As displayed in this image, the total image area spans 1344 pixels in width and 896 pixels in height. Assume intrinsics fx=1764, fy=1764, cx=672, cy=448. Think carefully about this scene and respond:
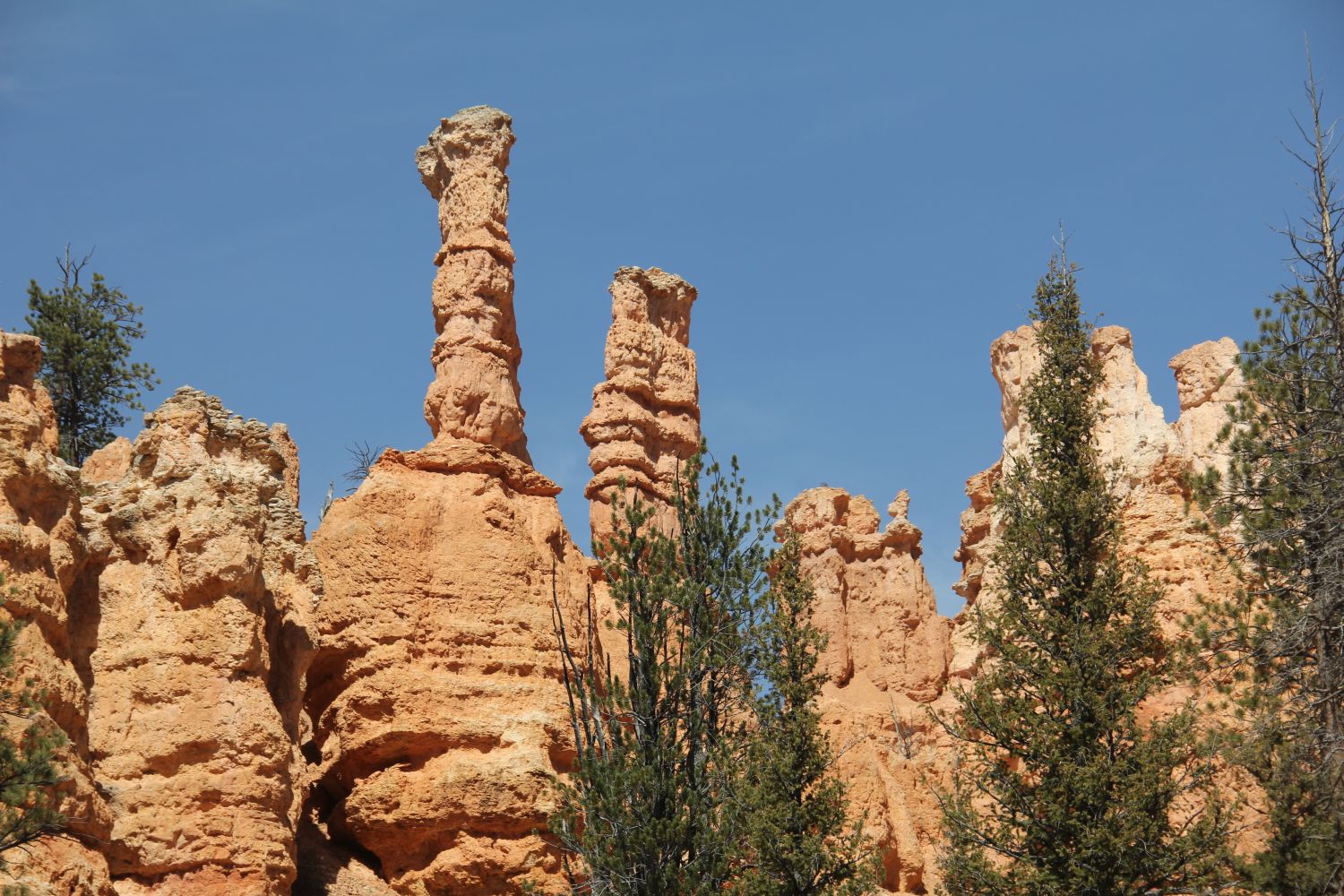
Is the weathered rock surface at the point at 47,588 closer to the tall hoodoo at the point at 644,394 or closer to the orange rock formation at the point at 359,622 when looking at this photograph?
the orange rock formation at the point at 359,622

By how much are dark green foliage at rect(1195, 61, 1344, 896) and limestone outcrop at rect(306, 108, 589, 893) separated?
10800mm

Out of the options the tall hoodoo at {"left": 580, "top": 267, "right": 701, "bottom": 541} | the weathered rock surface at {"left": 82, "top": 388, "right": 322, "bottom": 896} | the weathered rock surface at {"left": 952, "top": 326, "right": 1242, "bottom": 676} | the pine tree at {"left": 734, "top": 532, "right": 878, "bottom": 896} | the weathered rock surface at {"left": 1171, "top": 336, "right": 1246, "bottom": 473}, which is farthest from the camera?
the tall hoodoo at {"left": 580, "top": 267, "right": 701, "bottom": 541}

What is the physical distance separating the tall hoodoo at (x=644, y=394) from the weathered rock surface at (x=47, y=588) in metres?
18.3

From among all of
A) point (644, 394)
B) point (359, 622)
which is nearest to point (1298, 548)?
point (359, 622)

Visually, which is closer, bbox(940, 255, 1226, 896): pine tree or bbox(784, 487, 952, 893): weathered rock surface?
bbox(940, 255, 1226, 896): pine tree

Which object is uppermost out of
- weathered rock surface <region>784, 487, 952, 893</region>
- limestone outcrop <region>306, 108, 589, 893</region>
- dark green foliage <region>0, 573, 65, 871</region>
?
weathered rock surface <region>784, 487, 952, 893</region>

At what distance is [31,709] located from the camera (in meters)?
19.6

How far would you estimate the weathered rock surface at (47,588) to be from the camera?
21906mm

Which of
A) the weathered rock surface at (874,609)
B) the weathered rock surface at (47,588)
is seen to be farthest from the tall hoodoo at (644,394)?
the weathered rock surface at (47,588)

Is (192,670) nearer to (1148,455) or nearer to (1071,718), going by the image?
(1071,718)

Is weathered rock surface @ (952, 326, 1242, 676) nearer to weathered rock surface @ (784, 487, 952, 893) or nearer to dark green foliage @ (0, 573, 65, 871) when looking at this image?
weathered rock surface @ (784, 487, 952, 893)

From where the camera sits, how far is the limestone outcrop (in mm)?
28297

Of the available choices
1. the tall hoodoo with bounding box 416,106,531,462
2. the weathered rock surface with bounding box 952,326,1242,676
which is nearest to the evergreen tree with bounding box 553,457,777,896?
the weathered rock surface with bounding box 952,326,1242,676

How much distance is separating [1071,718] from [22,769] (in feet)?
46.5
